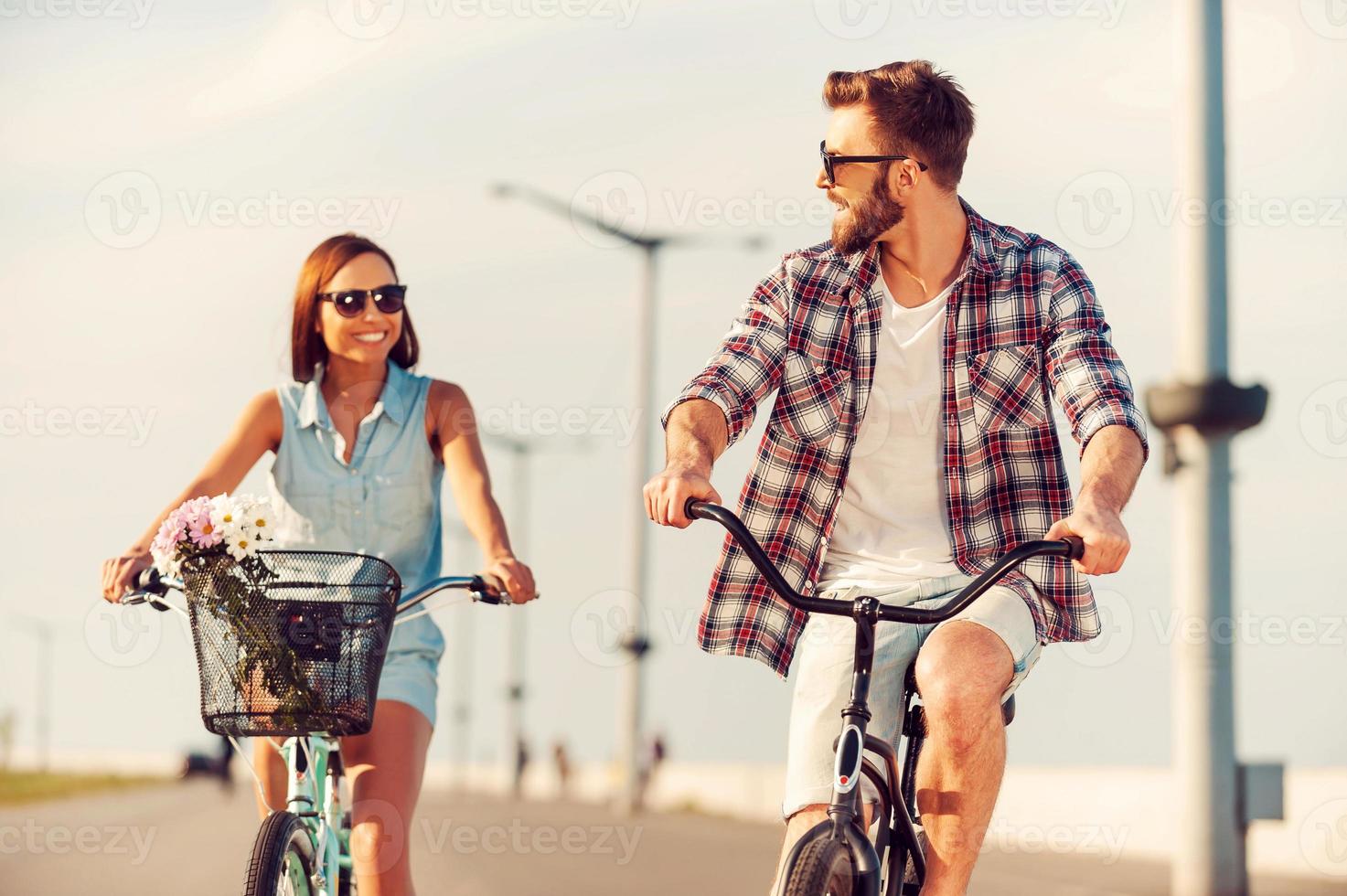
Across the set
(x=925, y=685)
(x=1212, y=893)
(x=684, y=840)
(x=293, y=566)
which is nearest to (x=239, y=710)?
(x=293, y=566)

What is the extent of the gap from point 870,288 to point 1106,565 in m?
1.03

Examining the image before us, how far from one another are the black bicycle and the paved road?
27.2ft

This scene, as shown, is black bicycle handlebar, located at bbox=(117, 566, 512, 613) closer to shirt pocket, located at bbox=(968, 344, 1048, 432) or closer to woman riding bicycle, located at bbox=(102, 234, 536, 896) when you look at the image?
woman riding bicycle, located at bbox=(102, 234, 536, 896)

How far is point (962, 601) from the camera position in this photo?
3496 mm

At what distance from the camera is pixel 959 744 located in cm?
368

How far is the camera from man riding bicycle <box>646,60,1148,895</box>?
3.96m

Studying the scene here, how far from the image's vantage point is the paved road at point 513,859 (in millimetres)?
12633

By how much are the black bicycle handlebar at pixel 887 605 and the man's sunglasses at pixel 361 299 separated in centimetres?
175

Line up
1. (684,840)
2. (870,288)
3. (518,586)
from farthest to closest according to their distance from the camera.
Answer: (684,840) → (518,586) → (870,288)


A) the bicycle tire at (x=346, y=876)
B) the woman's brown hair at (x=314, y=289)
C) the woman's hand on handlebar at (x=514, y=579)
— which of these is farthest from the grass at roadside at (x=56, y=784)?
the woman's hand on handlebar at (x=514, y=579)

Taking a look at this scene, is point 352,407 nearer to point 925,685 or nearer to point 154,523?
point 154,523

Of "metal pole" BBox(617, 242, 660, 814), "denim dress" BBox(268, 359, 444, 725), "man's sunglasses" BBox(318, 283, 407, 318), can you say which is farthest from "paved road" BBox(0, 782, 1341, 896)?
"man's sunglasses" BBox(318, 283, 407, 318)

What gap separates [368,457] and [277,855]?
4.15ft

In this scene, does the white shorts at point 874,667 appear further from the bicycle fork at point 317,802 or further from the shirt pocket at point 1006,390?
the bicycle fork at point 317,802
